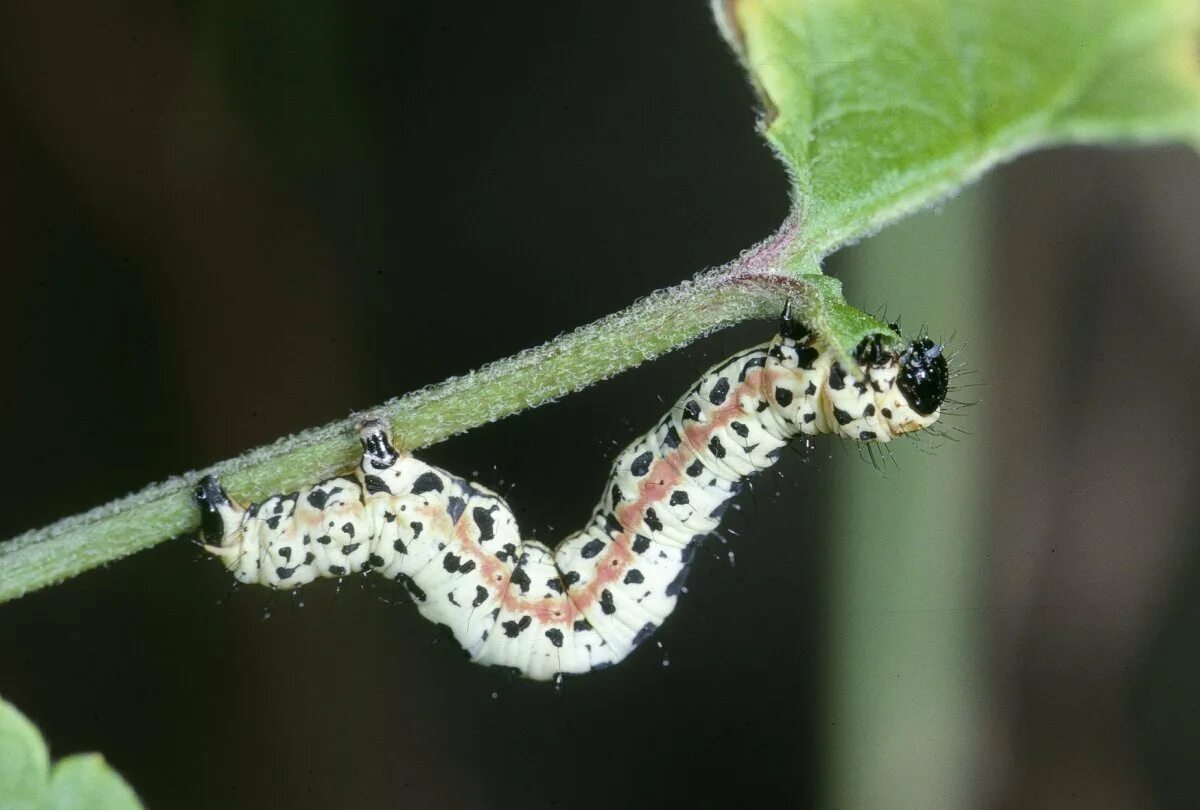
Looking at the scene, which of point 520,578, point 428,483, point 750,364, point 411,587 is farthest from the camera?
point 520,578

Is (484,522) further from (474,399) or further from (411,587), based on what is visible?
(474,399)

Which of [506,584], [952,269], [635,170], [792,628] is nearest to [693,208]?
[635,170]

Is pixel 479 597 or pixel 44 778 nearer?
pixel 44 778

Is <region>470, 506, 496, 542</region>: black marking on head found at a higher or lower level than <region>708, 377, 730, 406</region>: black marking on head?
higher

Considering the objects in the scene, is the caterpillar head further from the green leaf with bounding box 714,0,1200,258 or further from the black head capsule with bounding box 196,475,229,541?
the black head capsule with bounding box 196,475,229,541

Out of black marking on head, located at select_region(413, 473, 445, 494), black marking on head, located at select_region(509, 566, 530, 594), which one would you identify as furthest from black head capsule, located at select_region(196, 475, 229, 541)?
black marking on head, located at select_region(509, 566, 530, 594)

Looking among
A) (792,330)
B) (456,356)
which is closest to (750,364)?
(792,330)
